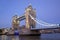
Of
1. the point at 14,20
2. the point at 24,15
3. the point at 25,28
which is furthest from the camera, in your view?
the point at 14,20

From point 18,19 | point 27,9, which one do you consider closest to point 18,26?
point 18,19

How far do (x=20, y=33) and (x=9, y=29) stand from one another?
23.4 ft

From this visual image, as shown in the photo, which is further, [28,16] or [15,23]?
[15,23]

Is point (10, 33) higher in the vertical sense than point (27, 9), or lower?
lower

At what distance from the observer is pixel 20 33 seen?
40.6 m

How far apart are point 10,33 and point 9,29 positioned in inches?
134

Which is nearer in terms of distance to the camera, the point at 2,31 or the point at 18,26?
the point at 18,26

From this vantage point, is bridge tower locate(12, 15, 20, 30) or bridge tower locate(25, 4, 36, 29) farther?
bridge tower locate(12, 15, 20, 30)

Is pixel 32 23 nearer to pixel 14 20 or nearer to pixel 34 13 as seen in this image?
pixel 34 13

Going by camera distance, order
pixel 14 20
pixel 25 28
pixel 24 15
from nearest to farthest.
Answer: pixel 25 28
pixel 24 15
pixel 14 20

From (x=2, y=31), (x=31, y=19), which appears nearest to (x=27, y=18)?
(x=31, y=19)

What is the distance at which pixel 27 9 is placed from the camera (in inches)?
1689

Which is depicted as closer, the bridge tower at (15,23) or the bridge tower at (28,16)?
the bridge tower at (28,16)

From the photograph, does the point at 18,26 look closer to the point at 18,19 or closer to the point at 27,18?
the point at 18,19
